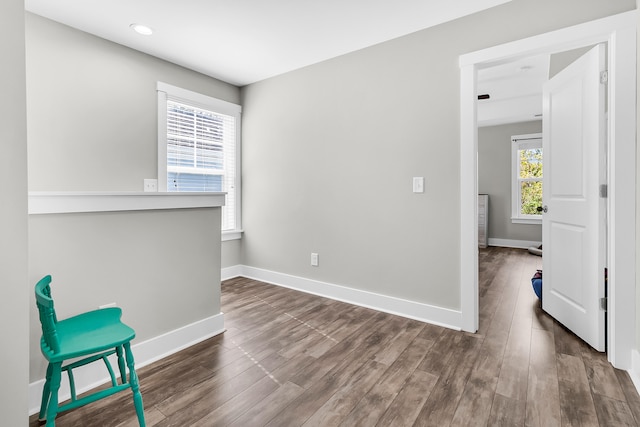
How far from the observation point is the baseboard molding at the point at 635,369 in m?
1.74

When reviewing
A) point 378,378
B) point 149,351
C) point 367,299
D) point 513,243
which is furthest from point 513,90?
point 149,351

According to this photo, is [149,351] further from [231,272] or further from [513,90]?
[513,90]

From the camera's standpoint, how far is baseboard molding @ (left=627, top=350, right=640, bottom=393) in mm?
1741

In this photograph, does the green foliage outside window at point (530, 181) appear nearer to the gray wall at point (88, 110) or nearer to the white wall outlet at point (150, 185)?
the gray wall at point (88, 110)

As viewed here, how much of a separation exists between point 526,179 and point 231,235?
5.80 m

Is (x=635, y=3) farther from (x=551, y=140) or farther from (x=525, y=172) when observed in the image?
(x=525, y=172)

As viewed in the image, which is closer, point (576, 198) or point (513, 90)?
point (576, 198)

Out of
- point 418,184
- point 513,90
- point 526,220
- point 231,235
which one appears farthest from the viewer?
point 526,220

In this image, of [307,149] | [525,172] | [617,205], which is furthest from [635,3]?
[525,172]

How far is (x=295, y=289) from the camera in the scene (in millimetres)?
3602

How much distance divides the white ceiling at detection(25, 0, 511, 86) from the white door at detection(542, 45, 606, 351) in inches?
34.2

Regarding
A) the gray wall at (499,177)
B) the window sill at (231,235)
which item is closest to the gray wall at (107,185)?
the window sill at (231,235)

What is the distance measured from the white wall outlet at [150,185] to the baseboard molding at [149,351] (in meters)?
1.62

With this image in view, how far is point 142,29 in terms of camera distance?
8.93 ft
